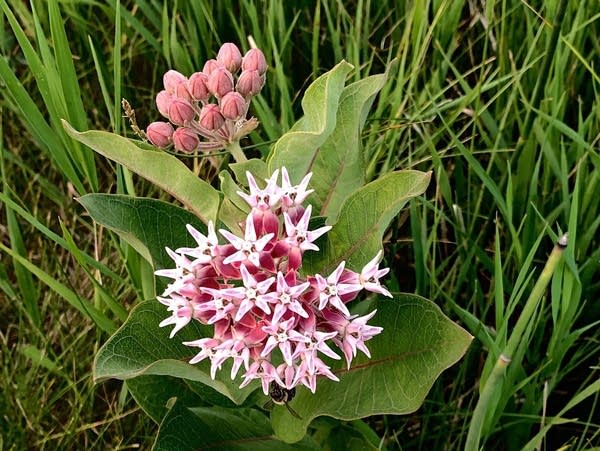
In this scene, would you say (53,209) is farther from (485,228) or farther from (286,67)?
(485,228)

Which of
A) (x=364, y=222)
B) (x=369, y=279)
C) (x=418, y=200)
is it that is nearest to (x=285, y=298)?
(x=369, y=279)

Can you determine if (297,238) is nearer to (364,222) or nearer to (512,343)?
(364,222)

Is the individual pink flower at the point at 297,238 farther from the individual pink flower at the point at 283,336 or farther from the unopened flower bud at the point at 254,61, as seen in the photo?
the unopened flower bud at the point at 254,61

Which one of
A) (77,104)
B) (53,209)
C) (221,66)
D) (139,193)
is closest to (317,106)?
(221,66)

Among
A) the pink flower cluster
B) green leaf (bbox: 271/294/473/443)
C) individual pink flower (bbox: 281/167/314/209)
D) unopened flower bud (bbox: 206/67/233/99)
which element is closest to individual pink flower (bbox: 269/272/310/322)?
the pink flower cluster

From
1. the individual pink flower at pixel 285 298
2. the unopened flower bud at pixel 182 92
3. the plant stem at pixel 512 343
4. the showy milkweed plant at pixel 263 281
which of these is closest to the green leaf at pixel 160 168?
the showy milkweed plant at pixel 263 281

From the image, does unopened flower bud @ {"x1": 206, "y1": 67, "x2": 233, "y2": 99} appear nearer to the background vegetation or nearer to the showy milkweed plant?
the showy milkweed plant
